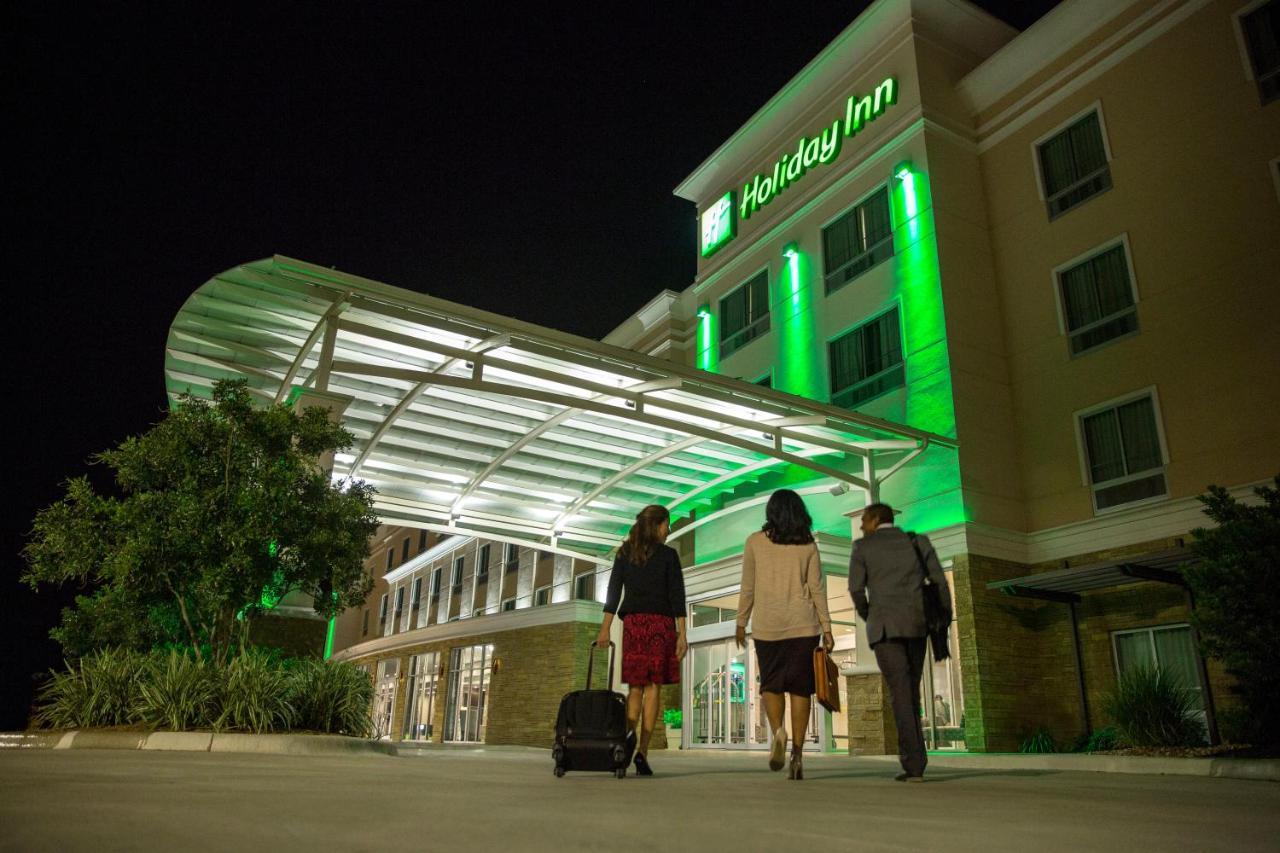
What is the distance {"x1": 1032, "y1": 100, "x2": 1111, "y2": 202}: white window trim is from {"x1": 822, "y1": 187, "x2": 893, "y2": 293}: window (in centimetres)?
308

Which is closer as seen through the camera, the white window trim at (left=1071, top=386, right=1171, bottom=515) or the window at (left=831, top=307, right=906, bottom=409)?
the white window trim at (left=1071, top=386, right=1171, bottom=515)

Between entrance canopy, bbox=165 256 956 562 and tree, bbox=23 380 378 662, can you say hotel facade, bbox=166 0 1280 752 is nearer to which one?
entrance canopy, bbox=165 256 956 562

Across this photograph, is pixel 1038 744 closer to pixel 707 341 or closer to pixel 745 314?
pixel 745 314

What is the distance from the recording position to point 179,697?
800cm

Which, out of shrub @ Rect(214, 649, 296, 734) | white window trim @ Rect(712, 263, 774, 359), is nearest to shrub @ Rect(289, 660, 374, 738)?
shrub @ Rect(214, 649, 296, 734)

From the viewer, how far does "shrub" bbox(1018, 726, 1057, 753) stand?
14172mm

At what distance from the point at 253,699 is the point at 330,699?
33.5 inches

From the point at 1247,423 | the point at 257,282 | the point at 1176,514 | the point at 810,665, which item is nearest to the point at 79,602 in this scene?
the point at 257,282

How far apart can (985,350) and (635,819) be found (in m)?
16.6

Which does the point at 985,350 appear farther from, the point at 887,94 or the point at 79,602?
the point at 79,602

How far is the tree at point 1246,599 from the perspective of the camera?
8734 millimetres

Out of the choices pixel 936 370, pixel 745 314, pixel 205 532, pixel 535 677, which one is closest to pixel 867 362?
pixel 936 370

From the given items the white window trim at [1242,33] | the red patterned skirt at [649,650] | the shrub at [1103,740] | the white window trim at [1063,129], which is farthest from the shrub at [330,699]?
the white window trim at [1242,33]

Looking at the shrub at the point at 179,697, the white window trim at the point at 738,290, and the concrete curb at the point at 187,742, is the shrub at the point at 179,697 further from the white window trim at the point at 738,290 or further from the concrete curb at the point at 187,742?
the white window trim at the point at 738,290
